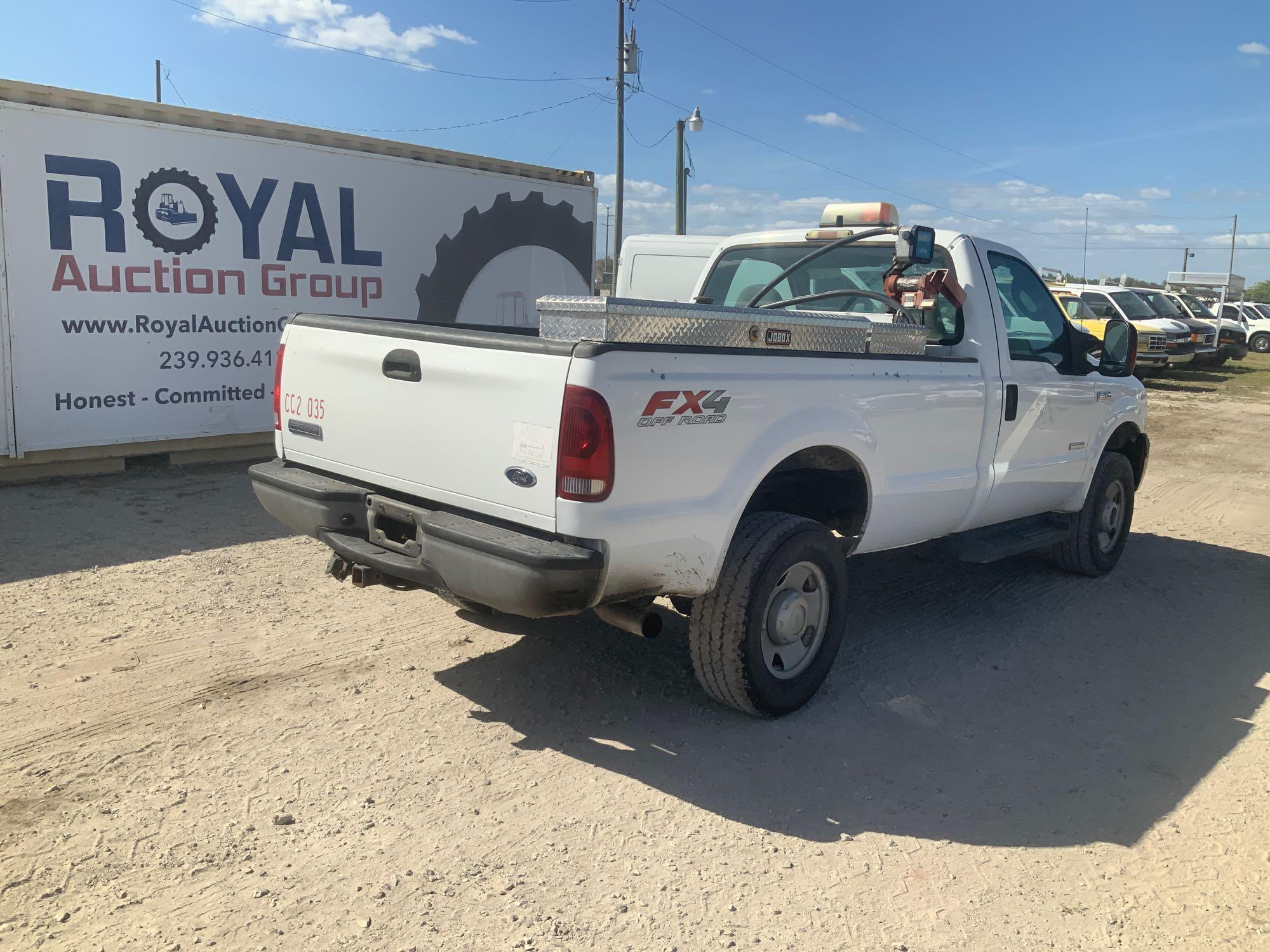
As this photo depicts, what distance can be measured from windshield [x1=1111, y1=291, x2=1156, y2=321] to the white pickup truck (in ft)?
64.8

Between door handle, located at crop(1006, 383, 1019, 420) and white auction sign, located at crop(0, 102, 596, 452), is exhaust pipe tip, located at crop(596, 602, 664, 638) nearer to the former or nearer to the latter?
door handle, located at crop(1006, 383, 1019, 420)

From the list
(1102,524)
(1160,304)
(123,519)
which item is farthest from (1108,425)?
(1160,304)

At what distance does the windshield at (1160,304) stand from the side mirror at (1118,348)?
785 inches

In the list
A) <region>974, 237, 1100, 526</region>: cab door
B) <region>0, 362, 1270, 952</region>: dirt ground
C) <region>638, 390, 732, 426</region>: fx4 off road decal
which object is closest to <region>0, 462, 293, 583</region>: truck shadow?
<region>0, 362, 1270, 952</region>: dirt ground

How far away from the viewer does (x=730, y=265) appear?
19.6ft

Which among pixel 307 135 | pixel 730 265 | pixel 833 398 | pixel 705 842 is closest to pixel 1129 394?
pixel 730 265

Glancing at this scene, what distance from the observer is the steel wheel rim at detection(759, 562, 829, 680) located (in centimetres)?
397

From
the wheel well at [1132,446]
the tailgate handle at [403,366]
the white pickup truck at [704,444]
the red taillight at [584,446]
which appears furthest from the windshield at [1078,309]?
the red taillight at [584,446]

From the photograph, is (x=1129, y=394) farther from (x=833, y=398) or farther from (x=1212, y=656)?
(x=833, y=398)

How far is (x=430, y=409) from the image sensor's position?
11.7 ft

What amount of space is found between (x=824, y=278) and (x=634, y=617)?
8.84 feet

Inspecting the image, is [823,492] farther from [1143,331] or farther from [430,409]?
[1143,331]

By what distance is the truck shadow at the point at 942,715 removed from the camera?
3502 millimetres

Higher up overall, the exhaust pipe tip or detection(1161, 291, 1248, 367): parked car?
detection(1161, 291, 1248, 367): parked car
